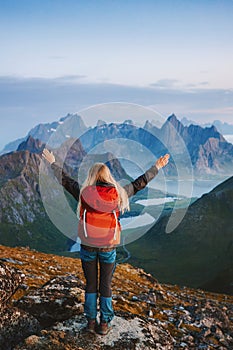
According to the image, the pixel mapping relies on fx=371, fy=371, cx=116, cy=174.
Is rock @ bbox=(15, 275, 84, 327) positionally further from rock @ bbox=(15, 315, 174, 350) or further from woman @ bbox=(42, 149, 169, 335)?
woman @ bbox=(42, 149, 169, 335)

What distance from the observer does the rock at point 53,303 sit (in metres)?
15.3

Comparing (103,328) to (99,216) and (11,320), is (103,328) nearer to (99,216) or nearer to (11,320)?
(11,320)

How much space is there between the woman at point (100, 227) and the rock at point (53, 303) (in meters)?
2.45

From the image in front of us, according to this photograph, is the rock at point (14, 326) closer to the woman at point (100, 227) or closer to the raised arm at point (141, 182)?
the woman at point (100, 227)

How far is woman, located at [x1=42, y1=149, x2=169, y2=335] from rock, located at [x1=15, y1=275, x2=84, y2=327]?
2447 mm

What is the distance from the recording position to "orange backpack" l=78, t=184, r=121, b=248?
40.6ft

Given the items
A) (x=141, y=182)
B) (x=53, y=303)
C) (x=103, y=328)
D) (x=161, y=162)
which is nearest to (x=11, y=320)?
(x=53, y=303)

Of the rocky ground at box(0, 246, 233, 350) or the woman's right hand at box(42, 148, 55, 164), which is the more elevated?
the woman's right hand at box(42, 148, 55, 164)

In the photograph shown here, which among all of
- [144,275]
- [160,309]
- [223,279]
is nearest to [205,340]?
[160,309]

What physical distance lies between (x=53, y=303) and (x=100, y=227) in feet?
17.9

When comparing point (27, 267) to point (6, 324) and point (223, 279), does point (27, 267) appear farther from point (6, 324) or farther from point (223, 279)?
point (223, 279)

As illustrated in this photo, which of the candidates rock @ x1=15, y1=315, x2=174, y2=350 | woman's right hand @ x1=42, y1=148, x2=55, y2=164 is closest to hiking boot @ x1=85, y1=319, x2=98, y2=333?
rock @ x1=15, y1=315, x2=174, y2=350

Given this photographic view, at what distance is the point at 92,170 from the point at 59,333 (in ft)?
18.9

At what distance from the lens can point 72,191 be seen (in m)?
13.5
